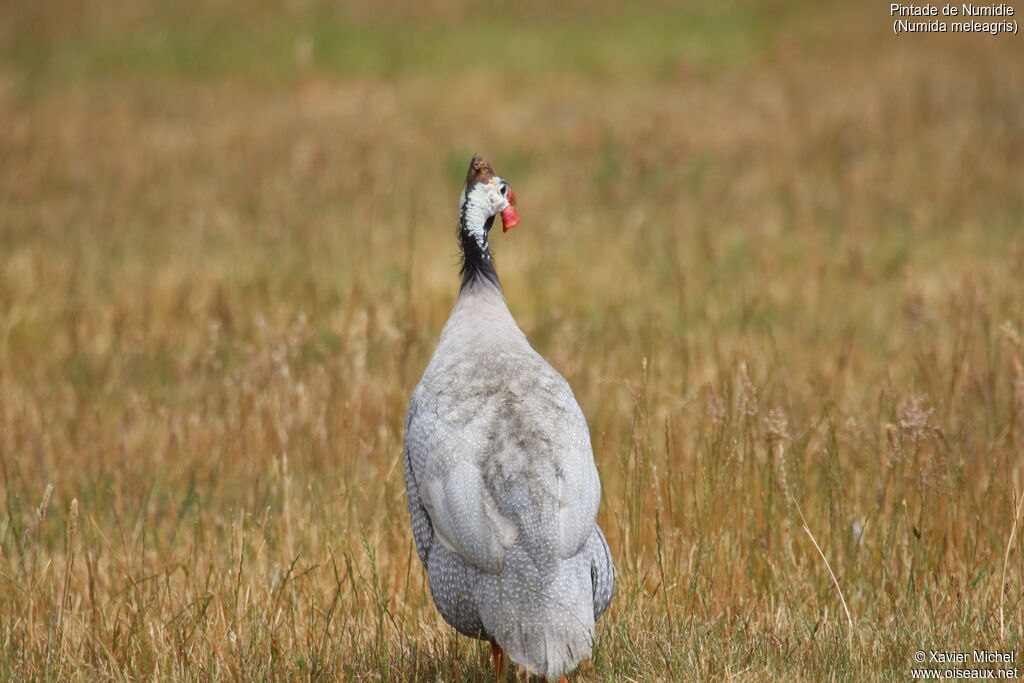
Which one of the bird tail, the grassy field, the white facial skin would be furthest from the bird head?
the bird tail

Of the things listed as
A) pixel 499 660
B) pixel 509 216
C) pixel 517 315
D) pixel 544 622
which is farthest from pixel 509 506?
pixel 517 315

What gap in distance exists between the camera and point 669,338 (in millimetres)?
6883

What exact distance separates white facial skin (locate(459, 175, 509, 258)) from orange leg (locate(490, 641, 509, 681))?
43.2 inches

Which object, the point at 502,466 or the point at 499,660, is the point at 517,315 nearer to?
the point at 499,660

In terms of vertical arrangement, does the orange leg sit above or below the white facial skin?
below

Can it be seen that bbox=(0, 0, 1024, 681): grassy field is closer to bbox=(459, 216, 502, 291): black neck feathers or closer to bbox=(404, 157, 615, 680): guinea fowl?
bbox=(404, 157, 615, 680): guinea fowl

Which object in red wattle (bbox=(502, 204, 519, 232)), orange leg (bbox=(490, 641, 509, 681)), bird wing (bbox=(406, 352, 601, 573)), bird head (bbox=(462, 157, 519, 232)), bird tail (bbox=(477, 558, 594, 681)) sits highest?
bird head (bbox=(462, 157, 519, 232))

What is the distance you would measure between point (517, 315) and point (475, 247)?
359 cm

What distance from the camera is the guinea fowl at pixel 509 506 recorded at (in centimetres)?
287

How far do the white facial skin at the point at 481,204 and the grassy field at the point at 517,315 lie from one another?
2.69ft

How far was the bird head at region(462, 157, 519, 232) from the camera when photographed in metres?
3.53

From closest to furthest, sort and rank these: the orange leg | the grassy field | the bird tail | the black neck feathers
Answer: the bird tail < the orange leg < the black neck feathers < the grassy field

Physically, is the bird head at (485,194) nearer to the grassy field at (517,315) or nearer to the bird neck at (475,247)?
the bird neck at (475,247)

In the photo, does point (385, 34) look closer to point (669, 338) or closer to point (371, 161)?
point (371, 161)
